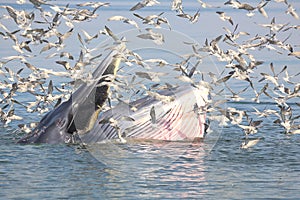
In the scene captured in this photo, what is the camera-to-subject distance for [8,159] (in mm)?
10906

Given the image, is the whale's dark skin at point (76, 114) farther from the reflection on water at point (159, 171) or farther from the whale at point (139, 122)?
the reflection on water at point (159, 171)

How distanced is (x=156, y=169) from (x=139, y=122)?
61.9 inches

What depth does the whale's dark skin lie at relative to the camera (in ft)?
35.9

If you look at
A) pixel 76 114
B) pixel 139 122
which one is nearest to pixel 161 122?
pixel 139 122

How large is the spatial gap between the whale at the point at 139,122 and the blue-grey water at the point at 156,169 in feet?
0.70

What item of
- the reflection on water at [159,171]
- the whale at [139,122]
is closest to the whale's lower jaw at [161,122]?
the whale at [139,122]

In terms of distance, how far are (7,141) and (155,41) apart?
2596mm

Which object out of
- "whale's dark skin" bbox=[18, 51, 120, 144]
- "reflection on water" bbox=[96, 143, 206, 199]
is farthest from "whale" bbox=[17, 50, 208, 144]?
"reflection on water" bbox=[96, 143, 206, 199]

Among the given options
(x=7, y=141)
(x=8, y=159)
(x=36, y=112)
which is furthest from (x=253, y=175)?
(x=36, y=112)

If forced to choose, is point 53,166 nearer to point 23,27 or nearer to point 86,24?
point 23,27

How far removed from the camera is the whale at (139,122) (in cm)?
1157

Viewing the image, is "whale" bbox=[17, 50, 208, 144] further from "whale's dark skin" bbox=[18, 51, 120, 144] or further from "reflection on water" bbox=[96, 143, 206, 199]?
"reflection on water" bbox=[96, 143, 206, 199]

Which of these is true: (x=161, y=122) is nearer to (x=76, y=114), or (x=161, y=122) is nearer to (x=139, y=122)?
(x=139, y=122)

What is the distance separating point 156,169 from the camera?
405 inches
